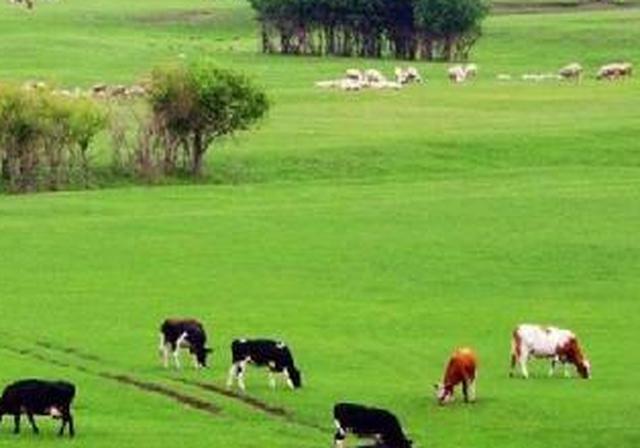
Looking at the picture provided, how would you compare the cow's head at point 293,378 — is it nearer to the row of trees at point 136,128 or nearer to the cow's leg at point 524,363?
the cow's leg at point 524,363

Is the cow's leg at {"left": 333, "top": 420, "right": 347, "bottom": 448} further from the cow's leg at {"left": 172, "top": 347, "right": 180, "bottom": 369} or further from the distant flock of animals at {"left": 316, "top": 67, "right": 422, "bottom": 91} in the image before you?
the distant flock of animals at {"left": 316, "top": 67, "right": 422, "bottom": 91}

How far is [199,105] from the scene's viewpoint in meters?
83.4

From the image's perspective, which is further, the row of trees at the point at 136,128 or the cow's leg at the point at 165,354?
the row of trees at the point at 136,128

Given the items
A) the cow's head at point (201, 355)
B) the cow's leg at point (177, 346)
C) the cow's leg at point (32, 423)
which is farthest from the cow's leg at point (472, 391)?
the cow's leg at point (32, 423)

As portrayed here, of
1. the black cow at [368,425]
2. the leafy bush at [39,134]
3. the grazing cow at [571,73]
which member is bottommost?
the grazing cow at [571,73]

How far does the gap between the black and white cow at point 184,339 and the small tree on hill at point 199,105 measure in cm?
4183

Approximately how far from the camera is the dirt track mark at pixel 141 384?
120ft

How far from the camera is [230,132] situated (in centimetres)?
8569

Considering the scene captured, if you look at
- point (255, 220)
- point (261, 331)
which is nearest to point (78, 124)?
point (255, 220)

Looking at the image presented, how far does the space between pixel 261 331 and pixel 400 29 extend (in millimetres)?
103533

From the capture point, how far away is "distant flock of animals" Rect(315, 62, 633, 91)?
116m

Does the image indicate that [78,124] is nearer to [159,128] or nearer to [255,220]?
[159,128]

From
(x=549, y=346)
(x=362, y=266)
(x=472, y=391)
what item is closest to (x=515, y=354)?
(x=549, y=346)

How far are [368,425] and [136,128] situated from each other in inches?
2236
